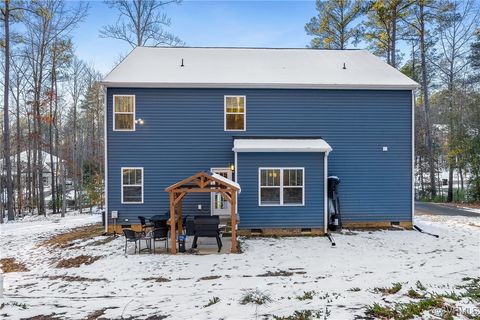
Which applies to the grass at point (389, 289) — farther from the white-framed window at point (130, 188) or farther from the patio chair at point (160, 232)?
the white-framed window at point (130, 188)

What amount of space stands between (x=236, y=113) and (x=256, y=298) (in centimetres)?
754

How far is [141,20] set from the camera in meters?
19.7

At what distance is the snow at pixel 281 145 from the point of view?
35.0 feet

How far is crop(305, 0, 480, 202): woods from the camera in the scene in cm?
1891

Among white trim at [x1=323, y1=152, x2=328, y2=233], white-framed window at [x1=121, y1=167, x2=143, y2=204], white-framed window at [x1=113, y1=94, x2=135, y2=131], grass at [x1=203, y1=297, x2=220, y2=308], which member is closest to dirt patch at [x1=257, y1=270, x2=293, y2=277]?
grass at [x1=203, y1=297, x2=220, y2=308]

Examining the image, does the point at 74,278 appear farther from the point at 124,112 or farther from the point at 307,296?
the point at 124,112

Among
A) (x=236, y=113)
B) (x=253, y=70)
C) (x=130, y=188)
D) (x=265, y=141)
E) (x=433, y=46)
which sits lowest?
(x=130, y=188)

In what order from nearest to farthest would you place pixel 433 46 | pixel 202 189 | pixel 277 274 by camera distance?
pixel 277 274 → pixel 202 189 → pixel 433 46

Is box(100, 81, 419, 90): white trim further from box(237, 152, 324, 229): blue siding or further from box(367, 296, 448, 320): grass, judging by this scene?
box(367, 296, 448, 320): grass

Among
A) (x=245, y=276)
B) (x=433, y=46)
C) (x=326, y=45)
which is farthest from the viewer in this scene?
(x=326, y=45)

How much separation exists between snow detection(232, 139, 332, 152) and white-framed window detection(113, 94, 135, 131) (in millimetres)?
3975

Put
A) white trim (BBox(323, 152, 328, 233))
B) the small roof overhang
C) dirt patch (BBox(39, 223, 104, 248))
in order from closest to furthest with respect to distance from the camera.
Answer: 1. dirt patch (BBox(39, 223, 104, 248))
2. the small roof overhang
3. white trim (BBox(323, 152, 328, 233))

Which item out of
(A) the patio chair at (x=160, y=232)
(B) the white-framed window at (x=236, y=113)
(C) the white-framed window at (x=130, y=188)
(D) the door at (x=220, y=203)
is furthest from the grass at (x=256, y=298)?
(B) the white-framed window at (x=236, y=113)

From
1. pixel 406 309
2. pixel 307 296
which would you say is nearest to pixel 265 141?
pixel 307 296
